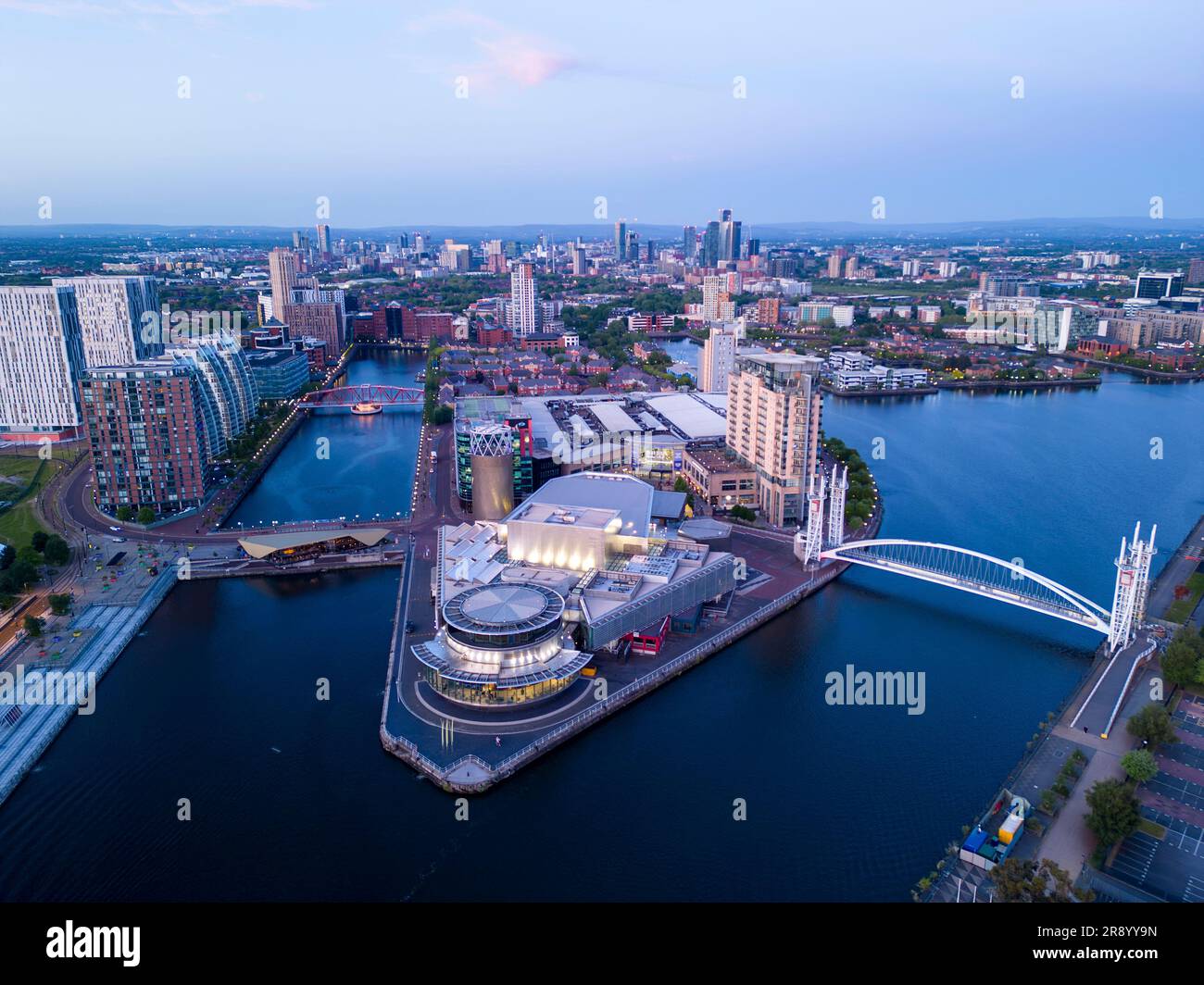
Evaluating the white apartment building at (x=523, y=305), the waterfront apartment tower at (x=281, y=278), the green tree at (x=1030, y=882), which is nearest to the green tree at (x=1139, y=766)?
the green tree at (x=1030, y=882)

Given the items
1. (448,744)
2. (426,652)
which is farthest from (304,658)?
(448,744)

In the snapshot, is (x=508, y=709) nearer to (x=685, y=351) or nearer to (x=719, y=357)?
(x=719, y=357)

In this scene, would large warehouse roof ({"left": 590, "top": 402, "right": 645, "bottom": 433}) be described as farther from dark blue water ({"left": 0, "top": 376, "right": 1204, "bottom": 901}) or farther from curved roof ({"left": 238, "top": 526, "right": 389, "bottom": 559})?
dark blue water ({"left": 0, "top": 376, "right": 1204, "bottom": 901})

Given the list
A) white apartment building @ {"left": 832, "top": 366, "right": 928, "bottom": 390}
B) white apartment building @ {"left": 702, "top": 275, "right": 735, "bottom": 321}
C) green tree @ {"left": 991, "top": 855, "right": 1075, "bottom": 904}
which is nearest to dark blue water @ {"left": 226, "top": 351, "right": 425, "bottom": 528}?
green tree @ {"left": 991, "top": 855, "right": 1075, "bottom": 904}

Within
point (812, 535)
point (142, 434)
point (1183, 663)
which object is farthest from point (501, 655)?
point (142, 434)

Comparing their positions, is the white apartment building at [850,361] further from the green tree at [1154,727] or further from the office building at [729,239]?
the office building at [729,239]
